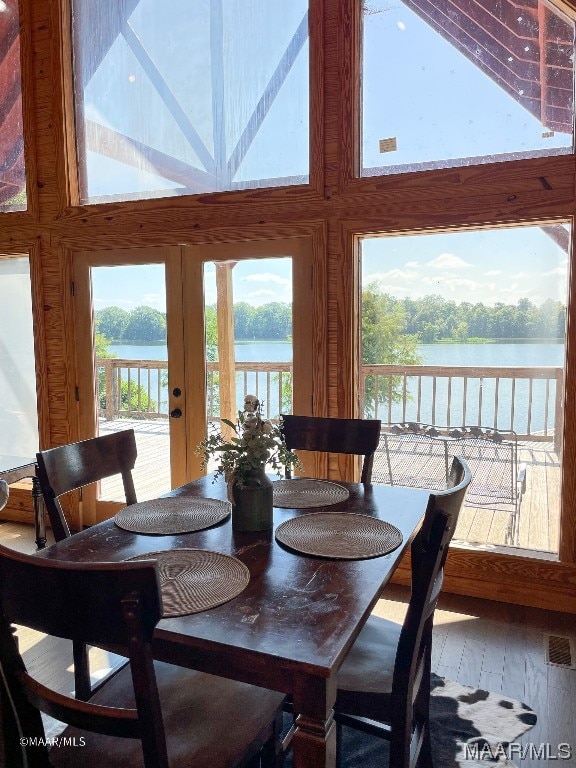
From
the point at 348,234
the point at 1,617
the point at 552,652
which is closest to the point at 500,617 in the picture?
the point at 552,652

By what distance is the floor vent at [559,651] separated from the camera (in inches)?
90.2

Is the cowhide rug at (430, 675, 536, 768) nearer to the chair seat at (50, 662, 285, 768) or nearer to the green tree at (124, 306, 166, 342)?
the chair seat at (50, 662, 285, 768)

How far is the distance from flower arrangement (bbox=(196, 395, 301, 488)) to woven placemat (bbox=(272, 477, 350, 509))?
318mm

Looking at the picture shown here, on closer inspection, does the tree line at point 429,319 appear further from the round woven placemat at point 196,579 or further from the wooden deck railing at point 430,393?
the round woven placemat at point 196,579

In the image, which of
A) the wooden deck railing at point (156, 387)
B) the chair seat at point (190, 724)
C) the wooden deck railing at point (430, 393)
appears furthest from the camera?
the wooden deck railing at point (156, 387)

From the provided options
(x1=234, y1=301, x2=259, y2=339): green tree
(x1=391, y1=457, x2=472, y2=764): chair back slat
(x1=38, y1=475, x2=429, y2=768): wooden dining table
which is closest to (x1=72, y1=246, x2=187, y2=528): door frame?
(x1=234, y1=301, x2=259, y2=339): green tree

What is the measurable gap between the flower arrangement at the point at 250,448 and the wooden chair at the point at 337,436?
692 mm

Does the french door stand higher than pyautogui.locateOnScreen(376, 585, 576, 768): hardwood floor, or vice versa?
the french door

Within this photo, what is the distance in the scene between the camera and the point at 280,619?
112 centimetres

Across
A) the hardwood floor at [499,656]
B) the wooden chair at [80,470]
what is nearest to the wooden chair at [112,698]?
the wooden chair at [80,470]

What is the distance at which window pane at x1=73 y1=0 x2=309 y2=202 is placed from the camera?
10.4 feet

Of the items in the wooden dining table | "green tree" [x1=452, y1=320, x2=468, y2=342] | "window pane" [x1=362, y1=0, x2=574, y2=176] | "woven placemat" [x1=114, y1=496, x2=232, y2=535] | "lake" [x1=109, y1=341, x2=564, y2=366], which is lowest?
the wooden dining table

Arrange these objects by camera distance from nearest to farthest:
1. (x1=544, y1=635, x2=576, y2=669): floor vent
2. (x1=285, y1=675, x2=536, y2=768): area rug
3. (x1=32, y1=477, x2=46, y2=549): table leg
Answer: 1. (x1=285, y1=675, x2=536, y2=768): area rug
2. (x1=544, y1=635, x2=576, y2=669): floor vent
3. (x1=32, y1=477, x2=46, y2=549): table leg

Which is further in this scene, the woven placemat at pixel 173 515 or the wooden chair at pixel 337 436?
the wooden chair at pixel 337 436
